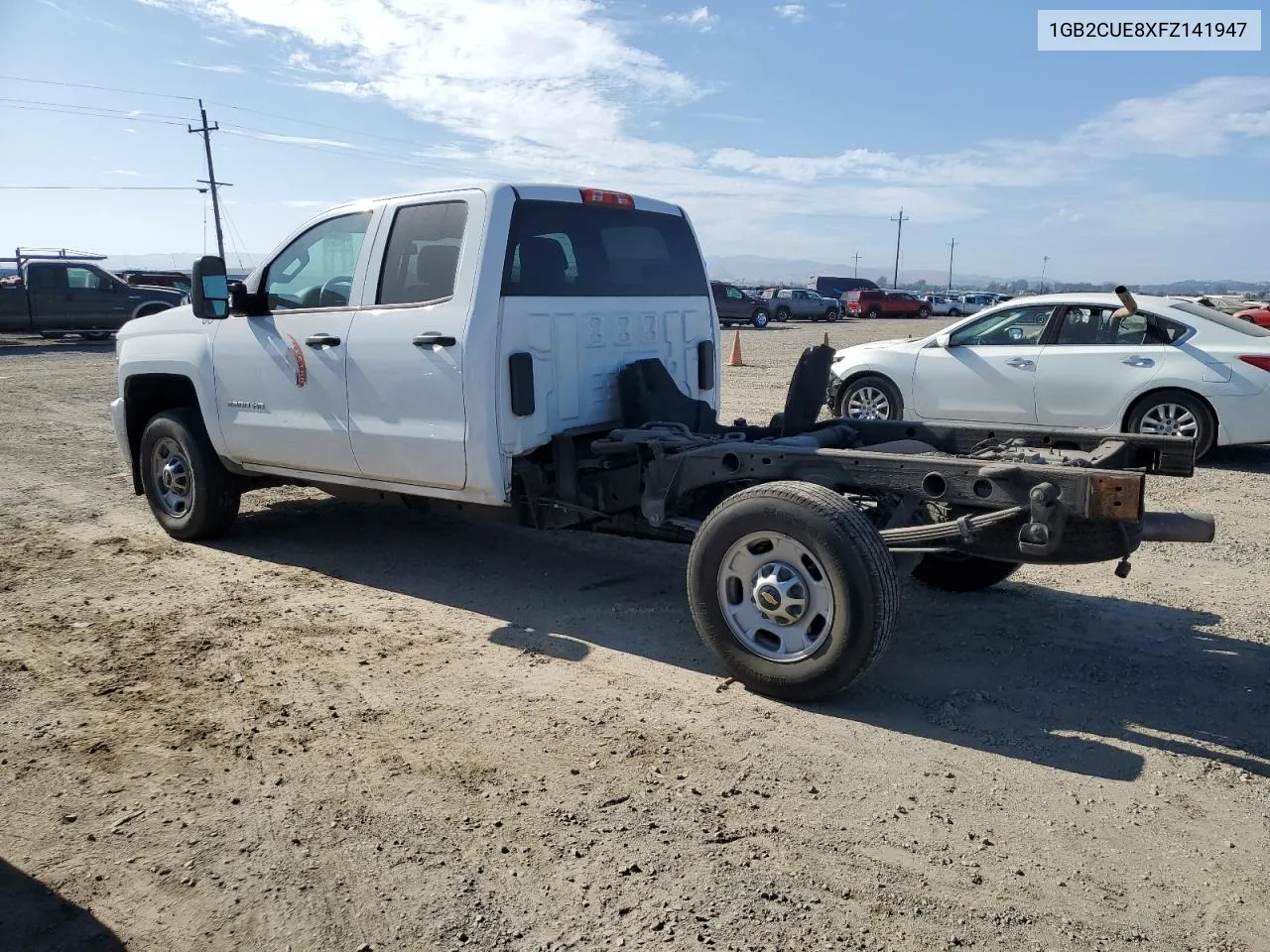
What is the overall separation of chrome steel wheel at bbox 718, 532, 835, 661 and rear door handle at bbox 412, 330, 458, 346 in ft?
5.93

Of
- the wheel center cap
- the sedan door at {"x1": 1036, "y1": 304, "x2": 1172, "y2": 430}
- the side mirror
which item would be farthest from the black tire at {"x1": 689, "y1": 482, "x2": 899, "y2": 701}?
the sedan door at {"x1": 1036, "y1": 304, "x2": 1172, "y2": 430}

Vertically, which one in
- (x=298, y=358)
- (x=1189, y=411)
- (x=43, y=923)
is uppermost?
(x=298, y=358)

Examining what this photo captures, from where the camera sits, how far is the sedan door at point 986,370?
32.6ft

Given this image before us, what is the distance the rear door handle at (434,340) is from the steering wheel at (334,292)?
0.74 metres

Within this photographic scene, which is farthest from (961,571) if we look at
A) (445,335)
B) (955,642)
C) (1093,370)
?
(1093,370)

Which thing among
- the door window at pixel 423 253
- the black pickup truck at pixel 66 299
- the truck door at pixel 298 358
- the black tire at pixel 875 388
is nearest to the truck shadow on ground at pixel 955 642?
the truck door at pixel 298 358

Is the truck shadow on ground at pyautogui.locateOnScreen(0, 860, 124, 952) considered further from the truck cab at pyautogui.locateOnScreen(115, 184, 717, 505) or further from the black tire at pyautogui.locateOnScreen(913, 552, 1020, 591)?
the black tire at pyautogui.locateOnScreen(913, 552, 1020, 591)

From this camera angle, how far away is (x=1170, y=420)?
9.38 metres

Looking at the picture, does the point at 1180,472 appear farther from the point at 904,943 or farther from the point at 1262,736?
the point at 904,943

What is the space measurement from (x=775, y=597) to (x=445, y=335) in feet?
6.99

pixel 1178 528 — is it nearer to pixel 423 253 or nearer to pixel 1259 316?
pixel 423 253

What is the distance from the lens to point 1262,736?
13.1 feet

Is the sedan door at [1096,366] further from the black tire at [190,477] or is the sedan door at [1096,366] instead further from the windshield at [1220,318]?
the black tire at [190,477]

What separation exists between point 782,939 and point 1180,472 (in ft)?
9.72
